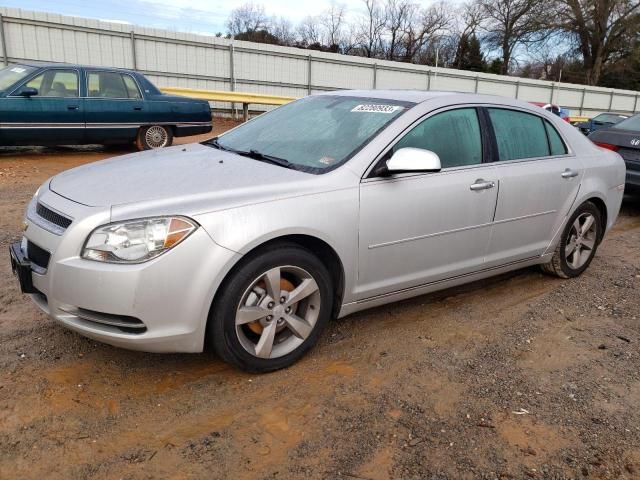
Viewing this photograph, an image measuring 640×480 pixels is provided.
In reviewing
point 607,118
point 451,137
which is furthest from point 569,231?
point 607,118

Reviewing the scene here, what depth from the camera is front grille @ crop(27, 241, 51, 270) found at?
2755 mm

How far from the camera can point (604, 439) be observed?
2652mm

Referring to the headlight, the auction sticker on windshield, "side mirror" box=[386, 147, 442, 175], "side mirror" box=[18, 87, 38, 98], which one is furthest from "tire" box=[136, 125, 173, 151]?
the headlight

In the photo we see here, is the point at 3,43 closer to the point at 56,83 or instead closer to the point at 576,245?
the point at 56,83

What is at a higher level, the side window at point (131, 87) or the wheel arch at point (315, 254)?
the side window at point (131, 87)

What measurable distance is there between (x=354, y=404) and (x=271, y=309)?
66 centimetres

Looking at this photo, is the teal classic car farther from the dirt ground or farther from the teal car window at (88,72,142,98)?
the dirt ground

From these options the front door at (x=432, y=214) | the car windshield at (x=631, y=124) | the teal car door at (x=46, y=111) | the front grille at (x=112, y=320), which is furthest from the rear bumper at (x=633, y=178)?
the teal car door at (x=46, y=111)

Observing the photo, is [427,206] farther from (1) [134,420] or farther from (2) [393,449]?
(1) [134,420]

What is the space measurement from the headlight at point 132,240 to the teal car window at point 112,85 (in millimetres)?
7913

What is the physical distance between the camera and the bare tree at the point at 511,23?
4141cm

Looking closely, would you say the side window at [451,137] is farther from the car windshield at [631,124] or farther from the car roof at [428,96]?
the car windshield at [631,124]

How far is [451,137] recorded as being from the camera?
375 centimetres

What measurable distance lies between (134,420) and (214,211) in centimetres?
107
